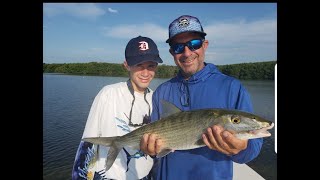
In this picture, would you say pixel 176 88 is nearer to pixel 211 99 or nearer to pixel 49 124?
pixel 211 99

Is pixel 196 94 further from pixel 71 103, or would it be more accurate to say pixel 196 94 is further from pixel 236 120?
pixel 71 103

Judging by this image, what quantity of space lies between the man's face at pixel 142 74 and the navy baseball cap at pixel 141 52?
0.23 ft

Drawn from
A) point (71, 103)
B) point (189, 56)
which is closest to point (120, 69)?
point (189, 56)

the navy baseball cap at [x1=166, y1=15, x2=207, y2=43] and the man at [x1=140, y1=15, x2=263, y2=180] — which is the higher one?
the navy baseball cap at [x1=166, y1=15, x2=207, y2=43]

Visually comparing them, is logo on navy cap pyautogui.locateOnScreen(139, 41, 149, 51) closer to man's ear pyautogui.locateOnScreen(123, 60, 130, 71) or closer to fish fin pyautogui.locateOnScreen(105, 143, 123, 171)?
man's ear pyautogui.locateOnScreen(123, 60, 130, 71)

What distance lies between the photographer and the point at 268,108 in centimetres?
555

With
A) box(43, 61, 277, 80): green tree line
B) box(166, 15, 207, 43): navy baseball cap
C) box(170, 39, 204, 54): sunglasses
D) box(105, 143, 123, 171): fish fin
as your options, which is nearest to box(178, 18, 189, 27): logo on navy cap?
box(166, 15, 207, 43): navy baseball cap

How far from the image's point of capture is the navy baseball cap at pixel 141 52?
4.30 meters

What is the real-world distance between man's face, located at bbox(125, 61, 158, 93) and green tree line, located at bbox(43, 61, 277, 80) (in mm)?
353

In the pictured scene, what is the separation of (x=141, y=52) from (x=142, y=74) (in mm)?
316

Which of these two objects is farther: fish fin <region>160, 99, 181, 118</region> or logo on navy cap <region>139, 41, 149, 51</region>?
logo on navy cap <region>139, 41, 149, 51</region>

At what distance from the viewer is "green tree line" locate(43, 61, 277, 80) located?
5.10 metres

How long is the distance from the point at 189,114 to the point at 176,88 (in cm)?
65

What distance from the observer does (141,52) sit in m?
4.37
